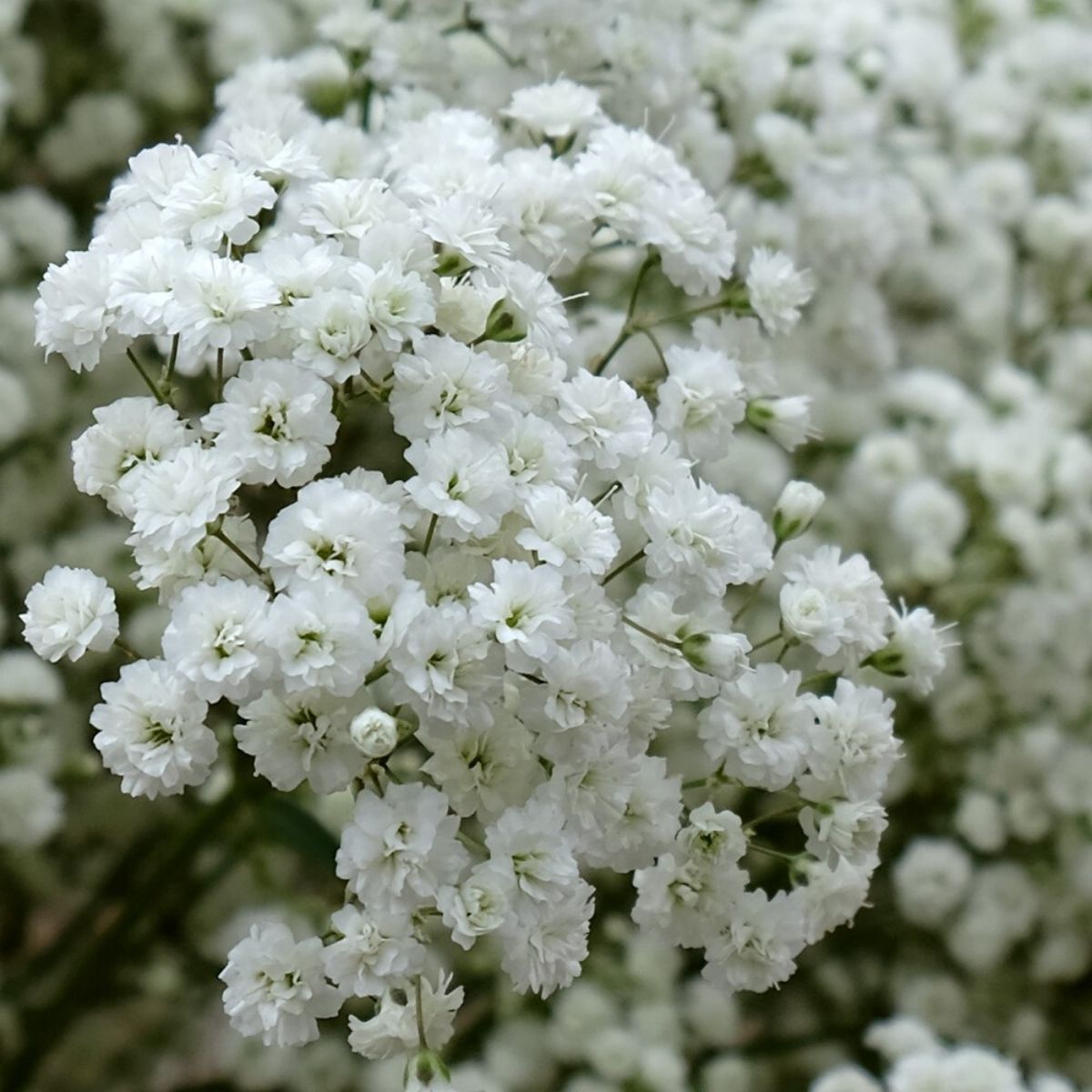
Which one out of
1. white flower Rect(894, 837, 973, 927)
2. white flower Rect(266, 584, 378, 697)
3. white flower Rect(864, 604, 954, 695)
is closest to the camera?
white flower Rect(266, 584, 378, 697)

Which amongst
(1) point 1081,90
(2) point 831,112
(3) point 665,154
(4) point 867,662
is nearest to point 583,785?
(4) point 867,662

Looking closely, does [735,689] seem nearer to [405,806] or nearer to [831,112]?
[405,806]

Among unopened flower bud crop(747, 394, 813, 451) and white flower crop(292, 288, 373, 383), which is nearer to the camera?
white flower crop(292, 288, 373, 383)

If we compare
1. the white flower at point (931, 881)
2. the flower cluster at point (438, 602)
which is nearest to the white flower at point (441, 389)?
the flower cluster at point (438, 602)

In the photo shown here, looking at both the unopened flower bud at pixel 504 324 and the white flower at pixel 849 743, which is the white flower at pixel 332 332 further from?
the white flower at pixel 849 743

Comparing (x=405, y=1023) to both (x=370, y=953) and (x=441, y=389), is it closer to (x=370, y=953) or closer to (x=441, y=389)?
(x=370, y=953)

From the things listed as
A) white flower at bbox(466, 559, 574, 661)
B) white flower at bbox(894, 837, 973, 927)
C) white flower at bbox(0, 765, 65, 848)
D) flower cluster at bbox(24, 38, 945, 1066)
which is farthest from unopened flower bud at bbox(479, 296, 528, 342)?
white flower at bbox(894, 837, 973, 927)

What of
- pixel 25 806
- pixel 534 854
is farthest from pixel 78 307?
pixel 25 806

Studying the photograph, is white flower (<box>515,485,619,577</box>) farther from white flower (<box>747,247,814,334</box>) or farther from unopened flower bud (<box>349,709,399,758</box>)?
white flower (<box>747,247,814,334</box>)
